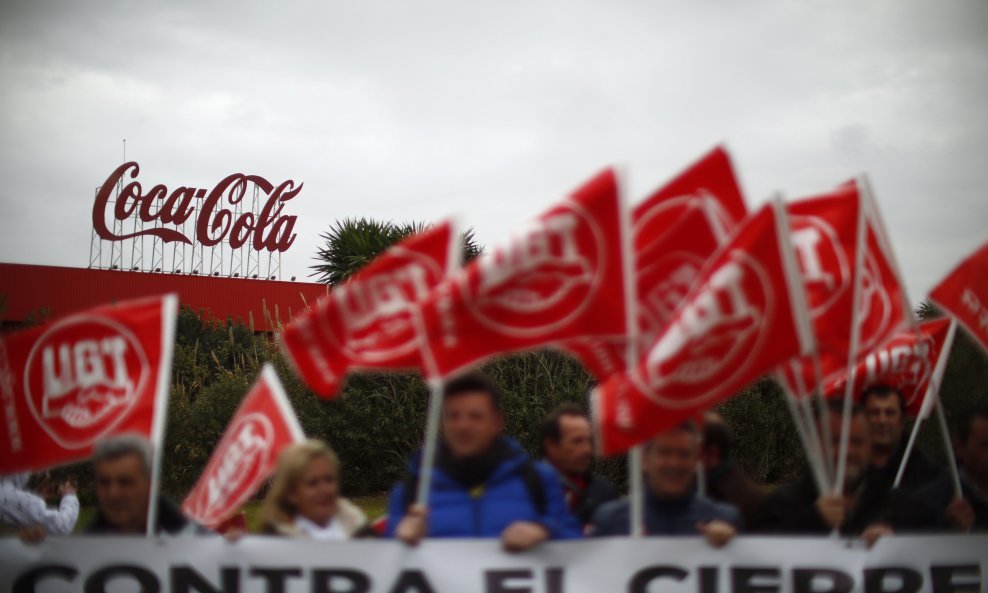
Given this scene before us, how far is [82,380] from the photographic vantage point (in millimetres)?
5027

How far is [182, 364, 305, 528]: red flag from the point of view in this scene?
562 cm

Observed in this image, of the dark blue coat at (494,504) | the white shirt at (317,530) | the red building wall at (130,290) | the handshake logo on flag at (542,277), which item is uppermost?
the red building wall at (130,290)

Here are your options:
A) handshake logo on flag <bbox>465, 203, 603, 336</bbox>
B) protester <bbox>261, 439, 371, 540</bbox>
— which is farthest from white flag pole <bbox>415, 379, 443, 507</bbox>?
protester <bbox>261, 439, 371, 540</bbox>

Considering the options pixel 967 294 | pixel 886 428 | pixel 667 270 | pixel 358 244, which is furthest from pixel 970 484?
pixel 358 244

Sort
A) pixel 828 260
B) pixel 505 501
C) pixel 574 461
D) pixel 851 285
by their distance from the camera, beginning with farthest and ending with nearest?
pixel 574 461 < pixel 828 260 < pixel 851 285 < pixel 505 501

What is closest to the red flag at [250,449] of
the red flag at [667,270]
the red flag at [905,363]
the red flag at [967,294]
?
the red flag at [667,270]

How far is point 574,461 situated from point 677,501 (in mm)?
1311

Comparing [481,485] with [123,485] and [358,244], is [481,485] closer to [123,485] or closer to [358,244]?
[123,485]

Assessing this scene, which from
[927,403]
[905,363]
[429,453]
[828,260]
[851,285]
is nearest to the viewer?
[429,453]

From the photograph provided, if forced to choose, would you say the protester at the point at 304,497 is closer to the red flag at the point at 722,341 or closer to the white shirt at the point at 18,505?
the red flag at the point at 722,341

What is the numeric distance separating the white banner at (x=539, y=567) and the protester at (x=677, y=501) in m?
0.08

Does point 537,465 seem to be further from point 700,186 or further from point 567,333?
point 700,186

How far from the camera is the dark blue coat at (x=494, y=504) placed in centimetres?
439

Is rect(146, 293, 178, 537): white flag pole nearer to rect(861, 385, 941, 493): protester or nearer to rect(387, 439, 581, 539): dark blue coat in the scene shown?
rect(387, 439, 581, 539): dark blue coat
